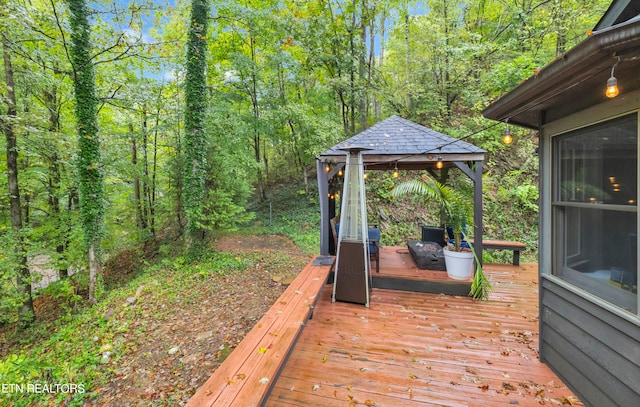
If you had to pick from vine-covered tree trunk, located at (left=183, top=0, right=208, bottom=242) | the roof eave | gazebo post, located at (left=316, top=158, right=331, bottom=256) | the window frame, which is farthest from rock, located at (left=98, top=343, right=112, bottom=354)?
the roof eave

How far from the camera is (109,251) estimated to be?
23.4ft

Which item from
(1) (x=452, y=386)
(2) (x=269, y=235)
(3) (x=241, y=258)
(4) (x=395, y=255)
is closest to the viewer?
(1) (x=452, y=386)

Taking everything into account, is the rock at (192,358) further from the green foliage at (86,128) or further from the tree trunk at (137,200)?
the tree trunk at (137,200)

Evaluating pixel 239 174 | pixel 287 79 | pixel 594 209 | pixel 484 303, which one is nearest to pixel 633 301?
pixel 594 209

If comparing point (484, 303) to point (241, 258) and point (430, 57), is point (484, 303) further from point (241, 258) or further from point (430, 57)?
point (430, 57)

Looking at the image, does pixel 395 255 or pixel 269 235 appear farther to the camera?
pixel 269 235

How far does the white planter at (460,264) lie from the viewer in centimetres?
386

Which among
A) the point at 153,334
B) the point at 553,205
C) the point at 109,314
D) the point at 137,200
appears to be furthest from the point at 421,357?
the point at 137,200

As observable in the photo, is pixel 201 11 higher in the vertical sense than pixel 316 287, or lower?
higher

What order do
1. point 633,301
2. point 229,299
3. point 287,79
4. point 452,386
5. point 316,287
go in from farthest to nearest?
point 287,79
point 229,299
point 316,287
point 452,386
point 633,301

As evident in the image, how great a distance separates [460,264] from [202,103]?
6.95 m

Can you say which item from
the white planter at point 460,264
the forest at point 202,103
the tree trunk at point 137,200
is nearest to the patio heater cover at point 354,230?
the white planter at point 460,264

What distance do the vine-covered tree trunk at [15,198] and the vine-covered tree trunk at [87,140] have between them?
3.35ft

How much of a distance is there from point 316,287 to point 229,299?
2211 mm
